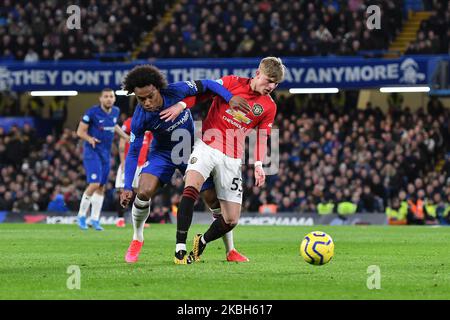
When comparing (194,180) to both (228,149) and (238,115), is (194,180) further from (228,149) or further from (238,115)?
(238,115)

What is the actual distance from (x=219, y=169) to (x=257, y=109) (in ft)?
2.76

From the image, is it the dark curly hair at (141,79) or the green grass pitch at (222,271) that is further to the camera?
the dark curly hair at (141,79)

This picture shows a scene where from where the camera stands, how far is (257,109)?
11289 millimetres

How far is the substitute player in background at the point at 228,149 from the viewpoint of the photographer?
36.0 ft

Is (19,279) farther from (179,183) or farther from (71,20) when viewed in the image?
(71,20)

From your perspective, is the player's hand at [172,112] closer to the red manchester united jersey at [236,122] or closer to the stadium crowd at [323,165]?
the red manchester united jersey at [236,122]

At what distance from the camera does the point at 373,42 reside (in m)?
30.2

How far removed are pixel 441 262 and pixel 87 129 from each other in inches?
366

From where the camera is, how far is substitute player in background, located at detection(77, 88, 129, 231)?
1881cm

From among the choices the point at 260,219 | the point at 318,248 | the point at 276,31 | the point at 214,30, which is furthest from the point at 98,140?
the point at 214,30

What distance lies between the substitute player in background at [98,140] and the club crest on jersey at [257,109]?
786cm

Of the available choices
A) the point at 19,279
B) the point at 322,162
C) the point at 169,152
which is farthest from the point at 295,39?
the point at 19,279

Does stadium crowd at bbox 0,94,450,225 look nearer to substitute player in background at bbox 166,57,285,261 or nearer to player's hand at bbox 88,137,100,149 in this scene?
player's hand at bbox 88,137,100,149

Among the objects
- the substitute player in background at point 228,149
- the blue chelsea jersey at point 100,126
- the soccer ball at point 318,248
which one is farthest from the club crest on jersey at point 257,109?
the blue chelsea jersey at point 100,126
